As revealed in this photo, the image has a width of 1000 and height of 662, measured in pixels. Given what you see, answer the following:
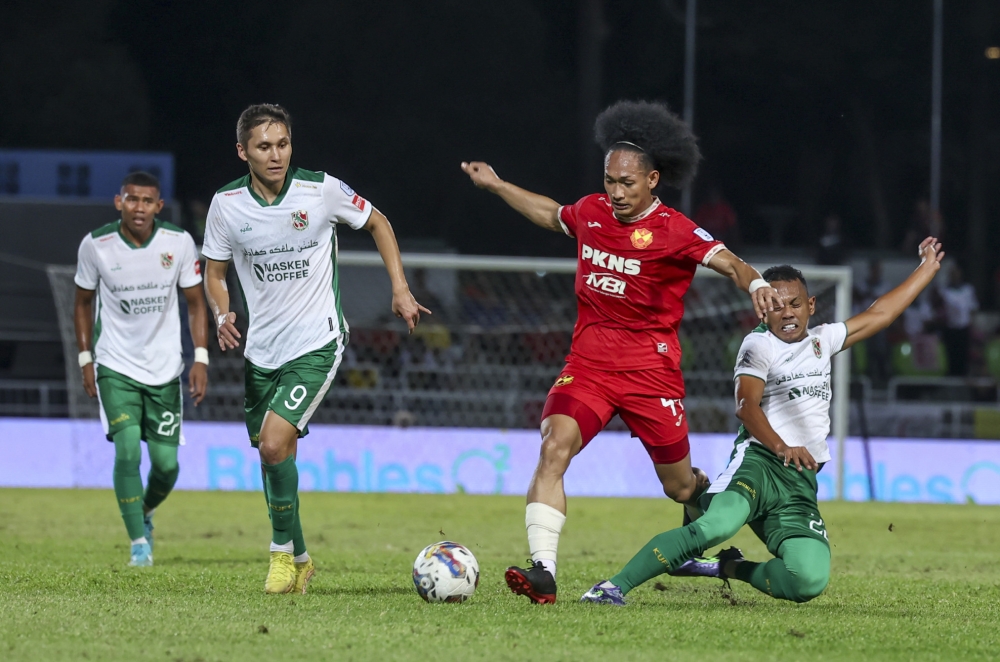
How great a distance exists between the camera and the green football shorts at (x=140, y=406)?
7938 millimetres

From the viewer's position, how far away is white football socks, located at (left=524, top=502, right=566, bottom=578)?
5.48m

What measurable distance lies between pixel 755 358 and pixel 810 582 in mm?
1045

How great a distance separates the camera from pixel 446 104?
2091 cm

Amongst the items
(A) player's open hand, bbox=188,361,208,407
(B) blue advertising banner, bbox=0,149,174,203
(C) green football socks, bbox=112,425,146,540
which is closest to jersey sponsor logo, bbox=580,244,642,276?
(A) player's open hand, bbox=188,361,208,407

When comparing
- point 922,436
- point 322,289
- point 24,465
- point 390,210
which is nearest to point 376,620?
point 322,289

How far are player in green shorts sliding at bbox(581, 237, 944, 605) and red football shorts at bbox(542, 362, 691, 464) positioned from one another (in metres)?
0.28

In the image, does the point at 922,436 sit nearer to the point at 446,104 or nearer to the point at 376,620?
the point at 446,104

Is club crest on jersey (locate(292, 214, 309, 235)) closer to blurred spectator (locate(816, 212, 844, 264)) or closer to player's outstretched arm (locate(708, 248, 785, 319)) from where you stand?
player's outstretched arm (locate(708, 248, 785, 319))

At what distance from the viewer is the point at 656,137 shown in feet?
19.7

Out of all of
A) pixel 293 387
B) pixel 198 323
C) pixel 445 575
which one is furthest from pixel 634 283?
pixel 198 323

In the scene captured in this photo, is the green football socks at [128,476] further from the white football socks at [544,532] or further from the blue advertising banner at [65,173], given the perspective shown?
the blue advertising banner at [65,173]

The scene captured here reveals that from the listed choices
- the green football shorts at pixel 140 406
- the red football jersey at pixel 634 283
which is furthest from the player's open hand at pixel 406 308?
the green football shorts at pixel 140 406

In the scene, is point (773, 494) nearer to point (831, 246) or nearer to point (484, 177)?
point (484, 177)

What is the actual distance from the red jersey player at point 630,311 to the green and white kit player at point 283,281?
95 cm
